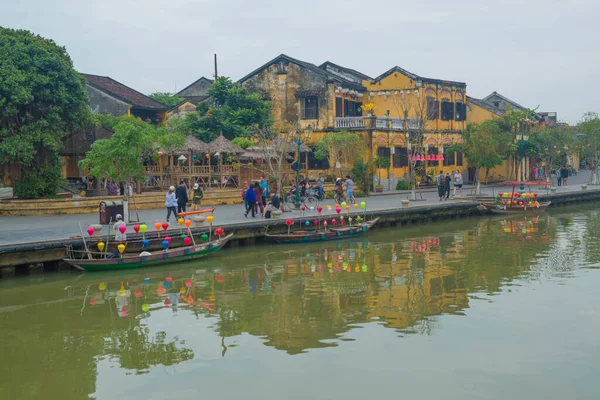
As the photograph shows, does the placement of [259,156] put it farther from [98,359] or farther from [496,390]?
[496,390]

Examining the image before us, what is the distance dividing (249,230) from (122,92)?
79.4 ft

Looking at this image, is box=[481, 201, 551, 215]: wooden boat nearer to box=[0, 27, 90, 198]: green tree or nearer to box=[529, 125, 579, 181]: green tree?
box=[529, 125, 579, 181]: green tree

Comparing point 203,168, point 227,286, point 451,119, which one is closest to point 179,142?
point 203,168

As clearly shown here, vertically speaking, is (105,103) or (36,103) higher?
(105,103)

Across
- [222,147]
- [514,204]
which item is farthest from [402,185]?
[222,147]

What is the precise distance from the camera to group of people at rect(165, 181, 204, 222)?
77.6 feet

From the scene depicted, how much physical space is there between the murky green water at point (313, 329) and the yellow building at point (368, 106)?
1871cm

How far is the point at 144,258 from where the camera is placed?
19.3 metres

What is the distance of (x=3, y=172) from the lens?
28.5 m

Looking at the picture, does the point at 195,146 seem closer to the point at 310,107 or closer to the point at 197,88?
the point at 310,107

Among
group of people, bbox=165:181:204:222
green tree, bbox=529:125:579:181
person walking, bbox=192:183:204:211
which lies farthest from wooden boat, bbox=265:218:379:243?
green tree, bbox=529:125:579:181

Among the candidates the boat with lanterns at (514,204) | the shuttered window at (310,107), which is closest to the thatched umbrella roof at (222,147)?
the shuttered window at (310,107)

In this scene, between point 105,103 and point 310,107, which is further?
point 105,103

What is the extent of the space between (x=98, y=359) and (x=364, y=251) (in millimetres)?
12791
